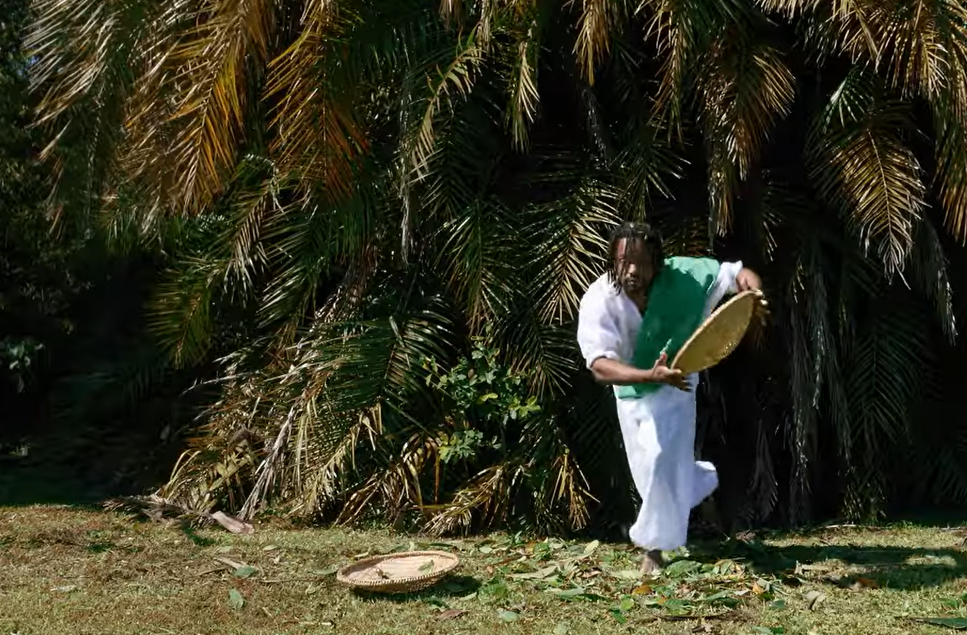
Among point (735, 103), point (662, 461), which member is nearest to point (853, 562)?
point (662, 461)

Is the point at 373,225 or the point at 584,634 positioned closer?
the point at 584,634

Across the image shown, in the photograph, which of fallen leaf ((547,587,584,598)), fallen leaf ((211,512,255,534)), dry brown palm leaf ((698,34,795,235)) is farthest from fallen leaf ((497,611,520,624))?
fallen leaf ((211,512,255,534))

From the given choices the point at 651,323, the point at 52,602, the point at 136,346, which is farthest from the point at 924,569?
the point at 136,346

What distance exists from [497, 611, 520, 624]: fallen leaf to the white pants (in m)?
0.73

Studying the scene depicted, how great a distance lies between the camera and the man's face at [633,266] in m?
5.25

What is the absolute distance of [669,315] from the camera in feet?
17.3

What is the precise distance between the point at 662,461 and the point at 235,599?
6.36ft

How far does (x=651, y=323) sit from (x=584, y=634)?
4.57ft

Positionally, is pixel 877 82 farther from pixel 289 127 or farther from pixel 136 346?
pixel 136 346

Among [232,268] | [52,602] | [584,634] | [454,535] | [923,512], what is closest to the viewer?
[584,634]

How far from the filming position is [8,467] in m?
10.0

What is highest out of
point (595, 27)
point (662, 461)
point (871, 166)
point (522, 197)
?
point (595, 27)

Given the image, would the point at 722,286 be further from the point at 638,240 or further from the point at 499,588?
the point at 499,588

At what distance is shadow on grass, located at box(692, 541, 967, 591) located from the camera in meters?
5.41
